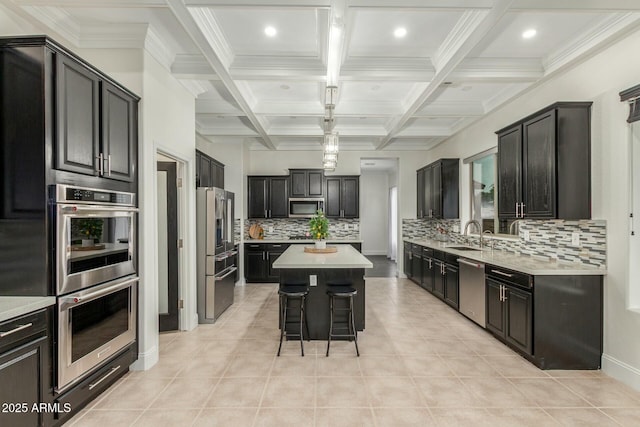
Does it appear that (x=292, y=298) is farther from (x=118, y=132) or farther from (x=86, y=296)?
(x=118, y=132)

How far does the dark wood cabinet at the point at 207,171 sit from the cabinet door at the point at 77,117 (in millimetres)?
2150

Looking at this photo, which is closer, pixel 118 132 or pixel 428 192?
pixel 118 132

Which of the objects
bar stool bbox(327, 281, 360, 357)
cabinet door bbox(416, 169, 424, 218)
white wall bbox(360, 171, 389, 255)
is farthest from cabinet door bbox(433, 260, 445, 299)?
white wall bbox(360, 171, 389, 255)

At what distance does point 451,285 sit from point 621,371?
7.37 ft

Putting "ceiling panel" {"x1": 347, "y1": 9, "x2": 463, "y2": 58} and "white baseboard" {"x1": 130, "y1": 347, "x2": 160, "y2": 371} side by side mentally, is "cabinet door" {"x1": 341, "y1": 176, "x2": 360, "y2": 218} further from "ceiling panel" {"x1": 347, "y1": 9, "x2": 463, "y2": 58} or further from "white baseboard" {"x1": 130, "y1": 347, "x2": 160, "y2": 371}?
"white baseboard" {"x1": 130, "y1": 347, "x2": 160, "y2": 371}

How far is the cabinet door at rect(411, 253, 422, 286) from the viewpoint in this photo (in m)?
6.25

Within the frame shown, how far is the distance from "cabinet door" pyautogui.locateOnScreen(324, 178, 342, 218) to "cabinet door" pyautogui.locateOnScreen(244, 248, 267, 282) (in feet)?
5.63

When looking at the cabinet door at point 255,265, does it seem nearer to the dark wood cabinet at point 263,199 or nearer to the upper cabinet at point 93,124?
the dark wood cabinet at point 263,199

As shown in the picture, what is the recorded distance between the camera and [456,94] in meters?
4.57

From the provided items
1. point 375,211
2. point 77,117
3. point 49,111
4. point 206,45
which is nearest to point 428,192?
point 375,211

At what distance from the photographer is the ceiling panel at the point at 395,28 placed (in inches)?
108

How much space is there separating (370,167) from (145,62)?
8199 millimetres

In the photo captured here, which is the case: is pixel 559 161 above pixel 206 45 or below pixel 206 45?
below

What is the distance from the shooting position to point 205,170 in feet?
16.1
